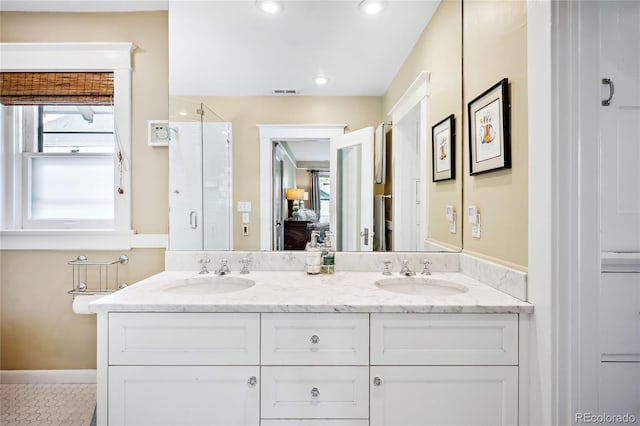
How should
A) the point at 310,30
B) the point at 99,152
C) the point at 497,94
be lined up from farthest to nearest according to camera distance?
the point at 99,152 → the point at 310,30 → the point at 497,94

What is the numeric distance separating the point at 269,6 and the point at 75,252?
192cm

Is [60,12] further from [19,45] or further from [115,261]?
[115,261]

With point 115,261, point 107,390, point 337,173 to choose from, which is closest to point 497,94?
point 337,173

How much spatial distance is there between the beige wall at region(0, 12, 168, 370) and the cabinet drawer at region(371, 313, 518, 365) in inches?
59.2

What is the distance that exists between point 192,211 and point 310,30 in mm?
1227

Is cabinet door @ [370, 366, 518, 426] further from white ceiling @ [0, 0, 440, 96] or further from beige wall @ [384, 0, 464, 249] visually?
white ceiling @ [0, 0, 440, 96]

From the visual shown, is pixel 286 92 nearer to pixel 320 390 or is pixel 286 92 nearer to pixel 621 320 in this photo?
pixel 320 390

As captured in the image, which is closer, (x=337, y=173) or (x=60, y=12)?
(x=337, y=173)

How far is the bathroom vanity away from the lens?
1.18 meters

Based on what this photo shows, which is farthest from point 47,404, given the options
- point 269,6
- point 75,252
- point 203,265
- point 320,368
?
point 269,6

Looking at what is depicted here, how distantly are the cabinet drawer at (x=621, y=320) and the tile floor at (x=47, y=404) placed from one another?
253 cm

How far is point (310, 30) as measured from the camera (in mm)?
1764

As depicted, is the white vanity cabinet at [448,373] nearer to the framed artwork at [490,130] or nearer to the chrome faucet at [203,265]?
the framed artwork at [490,130]

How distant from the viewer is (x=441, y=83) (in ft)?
5.80
